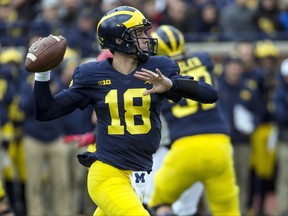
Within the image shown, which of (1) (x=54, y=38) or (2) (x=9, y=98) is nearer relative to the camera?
(1) (x=54, y=38)

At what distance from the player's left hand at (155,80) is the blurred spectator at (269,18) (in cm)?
743

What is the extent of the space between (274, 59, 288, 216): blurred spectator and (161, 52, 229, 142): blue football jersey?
3.12 m

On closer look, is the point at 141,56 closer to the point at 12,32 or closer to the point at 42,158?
the point at 42,158

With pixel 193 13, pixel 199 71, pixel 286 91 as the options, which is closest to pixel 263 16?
pixel 193 13

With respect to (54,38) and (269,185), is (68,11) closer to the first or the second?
(269,185)

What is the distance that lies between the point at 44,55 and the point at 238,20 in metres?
7.50

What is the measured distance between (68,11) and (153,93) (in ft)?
25.2

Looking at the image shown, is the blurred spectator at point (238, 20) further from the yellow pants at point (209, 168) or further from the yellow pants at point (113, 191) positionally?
the yellow pants at point (113, 191)

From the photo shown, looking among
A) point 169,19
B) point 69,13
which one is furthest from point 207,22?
point 69,13

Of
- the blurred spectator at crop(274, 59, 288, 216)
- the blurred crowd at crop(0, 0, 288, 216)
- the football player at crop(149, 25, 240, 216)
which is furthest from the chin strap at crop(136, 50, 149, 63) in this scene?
the blurred spectator at crop(274, 59, 288, 216)

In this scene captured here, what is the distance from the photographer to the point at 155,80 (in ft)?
20.2

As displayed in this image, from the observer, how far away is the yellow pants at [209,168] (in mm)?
8289

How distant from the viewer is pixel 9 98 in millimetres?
11500

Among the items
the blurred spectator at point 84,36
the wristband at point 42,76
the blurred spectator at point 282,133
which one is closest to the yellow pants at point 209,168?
the wristband at point 42,76
